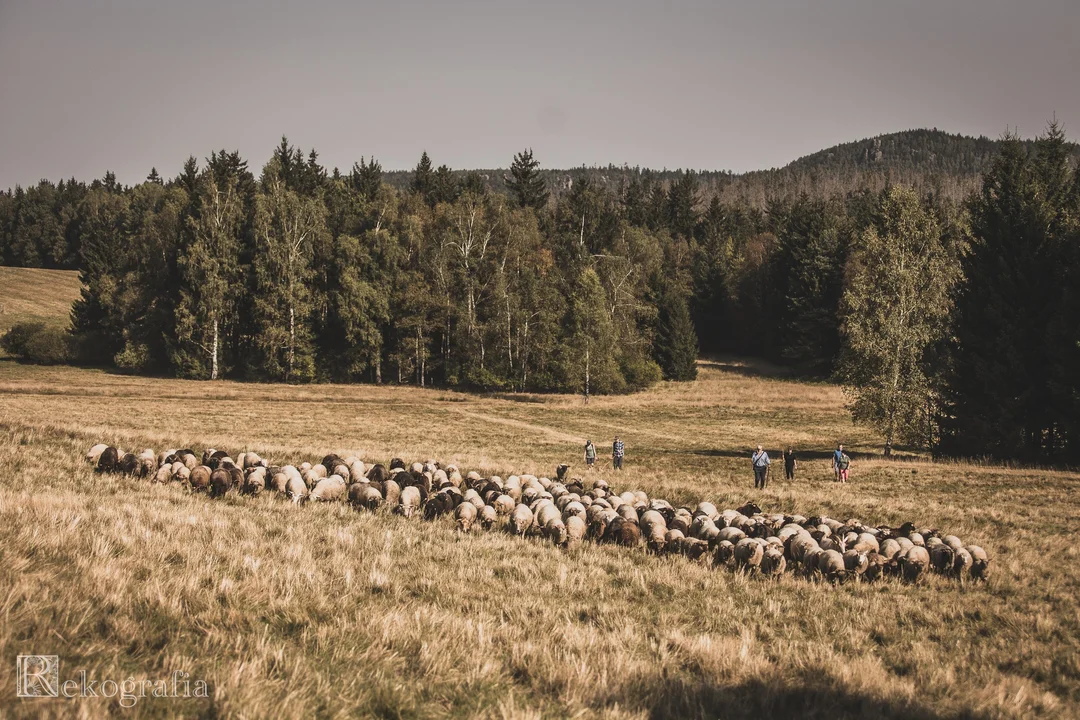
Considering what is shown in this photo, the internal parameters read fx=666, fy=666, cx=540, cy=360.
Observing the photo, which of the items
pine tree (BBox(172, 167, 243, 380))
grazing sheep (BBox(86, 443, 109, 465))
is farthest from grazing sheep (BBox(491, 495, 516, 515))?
pine tree (BBox(172, 167, 243, 380))

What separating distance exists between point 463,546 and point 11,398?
52122mm

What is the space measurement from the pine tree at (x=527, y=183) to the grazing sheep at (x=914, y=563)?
308 ft

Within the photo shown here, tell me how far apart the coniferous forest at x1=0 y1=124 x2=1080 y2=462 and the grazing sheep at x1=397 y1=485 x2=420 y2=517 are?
1156 inches

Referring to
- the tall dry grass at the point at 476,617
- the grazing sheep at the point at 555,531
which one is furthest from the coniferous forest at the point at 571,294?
the grazing sheep at the point at 555,531

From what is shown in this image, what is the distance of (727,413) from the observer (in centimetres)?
5891

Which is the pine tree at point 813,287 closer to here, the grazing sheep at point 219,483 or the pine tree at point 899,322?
the pine tree at point 899,322

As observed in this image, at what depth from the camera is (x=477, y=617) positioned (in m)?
8.70

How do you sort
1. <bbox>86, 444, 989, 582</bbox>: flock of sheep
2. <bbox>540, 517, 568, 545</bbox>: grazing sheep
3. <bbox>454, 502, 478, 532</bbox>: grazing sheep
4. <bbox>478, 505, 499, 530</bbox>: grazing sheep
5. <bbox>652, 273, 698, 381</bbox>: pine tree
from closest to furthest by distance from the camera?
<bbox>86, 444, 989, 582</bbox>: flock of sheep, <bbox>540, 517, 568, 545</bbox>: grazing sheep, <bbox>454, 502, 478, 532</bbox>: grazing sheep, <bbox>478, 505, 499, 530</bbox>: grazing sheep, <bbox>652, 273, 698, 381</bbox>: pine tree

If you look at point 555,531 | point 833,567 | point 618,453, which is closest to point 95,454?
point 555,531

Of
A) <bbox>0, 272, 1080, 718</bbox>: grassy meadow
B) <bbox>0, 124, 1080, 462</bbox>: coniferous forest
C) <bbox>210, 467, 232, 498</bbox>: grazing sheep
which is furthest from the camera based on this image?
<bbox>0, 124, 1080, 462</bbox>: coniferous forest

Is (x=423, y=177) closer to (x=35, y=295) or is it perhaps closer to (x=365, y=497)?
(x=35, y=295)

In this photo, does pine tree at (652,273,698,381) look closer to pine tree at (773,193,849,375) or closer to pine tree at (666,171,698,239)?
pine tree at (773,193,849,375)

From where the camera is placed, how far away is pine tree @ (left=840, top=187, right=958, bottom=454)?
37125mm

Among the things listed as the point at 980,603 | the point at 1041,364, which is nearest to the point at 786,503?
the point at 980,603
